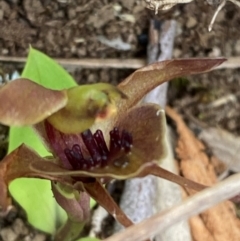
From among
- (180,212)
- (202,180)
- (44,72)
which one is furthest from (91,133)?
(202,180)

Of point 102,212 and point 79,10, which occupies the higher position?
point 79,10

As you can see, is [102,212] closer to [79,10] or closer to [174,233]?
[174,233]

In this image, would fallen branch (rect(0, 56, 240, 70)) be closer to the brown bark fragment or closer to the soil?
the soil

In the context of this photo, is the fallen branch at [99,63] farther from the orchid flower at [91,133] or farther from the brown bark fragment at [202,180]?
the orchid flower at [91,133]

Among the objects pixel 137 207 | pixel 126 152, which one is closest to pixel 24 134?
pixel 137 207

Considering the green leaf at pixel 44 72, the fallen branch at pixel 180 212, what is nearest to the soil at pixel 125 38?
the green leaf at pixel 44 72

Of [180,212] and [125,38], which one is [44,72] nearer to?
[125,38]
